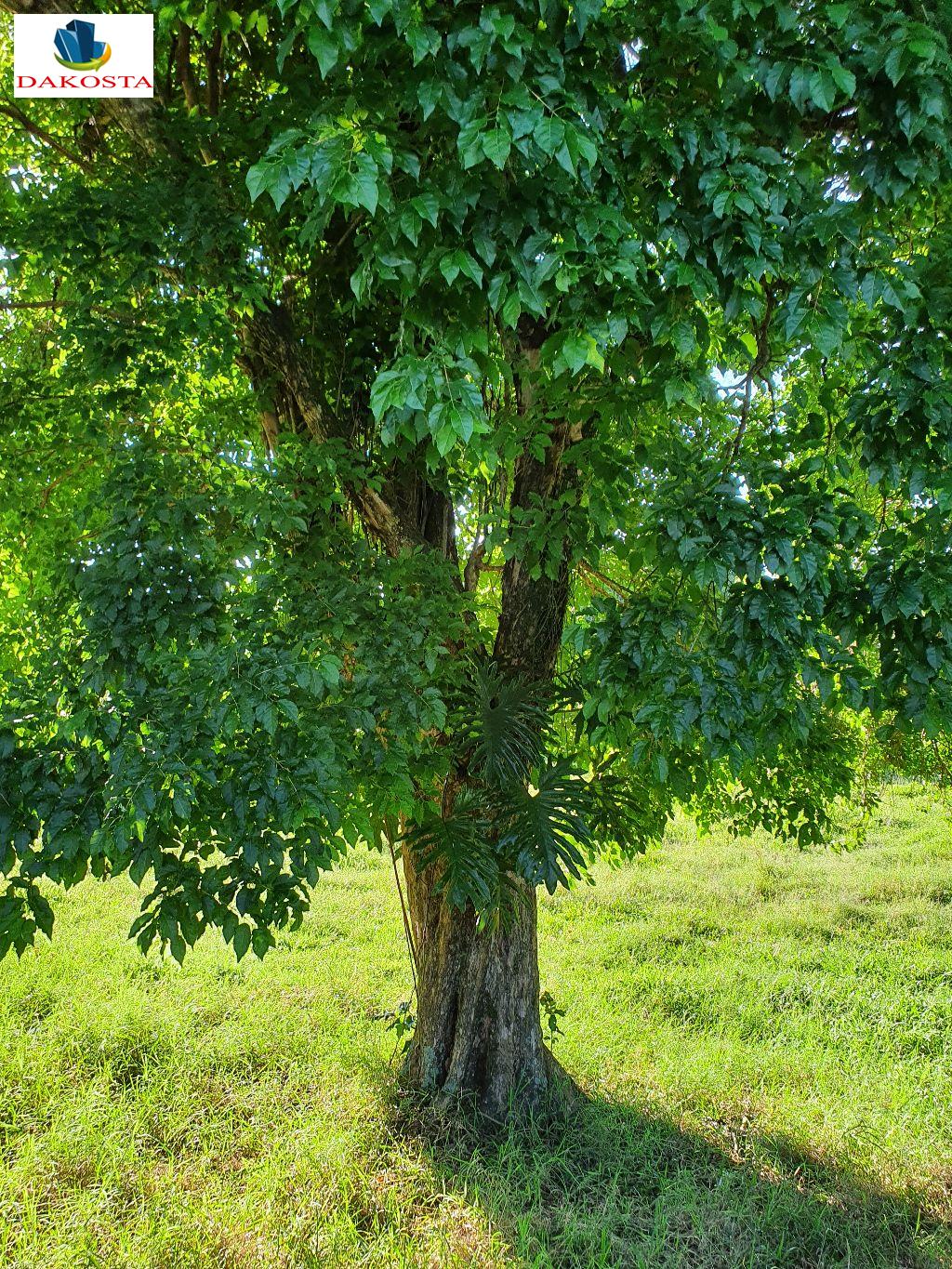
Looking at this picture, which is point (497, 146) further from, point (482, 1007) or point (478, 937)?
point (482, 1007)

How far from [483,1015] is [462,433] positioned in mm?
3273

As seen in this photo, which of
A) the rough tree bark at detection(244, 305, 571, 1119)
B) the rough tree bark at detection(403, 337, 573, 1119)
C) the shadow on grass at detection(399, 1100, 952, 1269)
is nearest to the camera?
the shadow on grass at detection(399, 1100, 952, 1269)

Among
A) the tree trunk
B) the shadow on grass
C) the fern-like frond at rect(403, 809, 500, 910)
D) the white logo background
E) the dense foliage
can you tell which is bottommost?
the shadow on grass

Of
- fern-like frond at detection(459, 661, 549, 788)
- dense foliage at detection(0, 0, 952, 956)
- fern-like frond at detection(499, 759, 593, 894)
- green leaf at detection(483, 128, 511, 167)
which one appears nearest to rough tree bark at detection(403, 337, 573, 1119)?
fern-like frond at detection(459, 661, 549, 788)

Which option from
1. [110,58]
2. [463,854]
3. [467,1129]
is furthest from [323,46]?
[467,1129]

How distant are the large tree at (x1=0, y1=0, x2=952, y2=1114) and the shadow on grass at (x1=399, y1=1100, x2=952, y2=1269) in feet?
1.18

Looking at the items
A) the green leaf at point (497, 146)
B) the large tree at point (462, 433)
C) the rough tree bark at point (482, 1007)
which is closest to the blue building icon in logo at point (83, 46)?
the large tree at point (462, 433)

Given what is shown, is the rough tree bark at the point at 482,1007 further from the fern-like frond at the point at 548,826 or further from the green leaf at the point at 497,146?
the green leaf at the point at 497,146

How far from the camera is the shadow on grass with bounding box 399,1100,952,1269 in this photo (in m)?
3.59

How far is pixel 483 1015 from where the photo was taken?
173 inches

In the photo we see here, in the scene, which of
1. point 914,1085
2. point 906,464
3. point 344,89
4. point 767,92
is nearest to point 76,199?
point 344,89

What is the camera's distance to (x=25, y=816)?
248 cm

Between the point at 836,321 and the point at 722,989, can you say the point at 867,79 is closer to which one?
the point at 836,321

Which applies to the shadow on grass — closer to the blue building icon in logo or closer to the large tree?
the large tree
